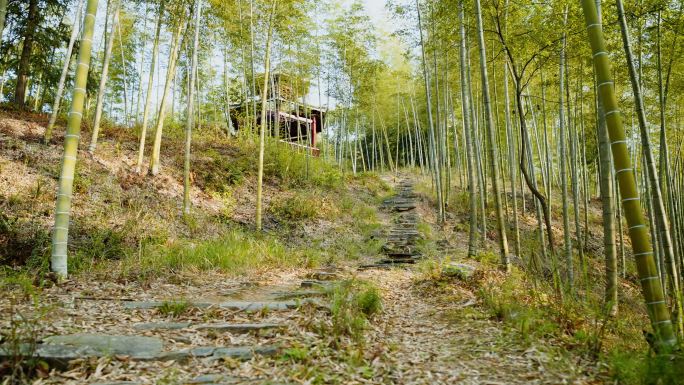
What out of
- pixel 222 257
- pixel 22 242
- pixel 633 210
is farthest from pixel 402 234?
pixel 22 242

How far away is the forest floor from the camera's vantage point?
218cm

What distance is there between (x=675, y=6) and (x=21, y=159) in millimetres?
9807

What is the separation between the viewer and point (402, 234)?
8.53 metres

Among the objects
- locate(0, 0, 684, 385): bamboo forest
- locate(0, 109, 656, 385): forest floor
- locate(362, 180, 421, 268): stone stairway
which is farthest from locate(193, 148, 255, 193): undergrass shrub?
locate(362, 180, 421, 268): stone stairway

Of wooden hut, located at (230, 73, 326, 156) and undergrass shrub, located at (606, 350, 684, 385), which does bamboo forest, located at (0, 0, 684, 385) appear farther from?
wooden hut, located at (230, 73, 326, 156)

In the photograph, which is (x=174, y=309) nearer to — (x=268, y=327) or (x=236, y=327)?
(x=236, y=327)

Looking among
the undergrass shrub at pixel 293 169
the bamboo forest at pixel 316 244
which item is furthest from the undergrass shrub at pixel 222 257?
the undergrass shrub at pixel 293 169

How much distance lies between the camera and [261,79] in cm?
1371

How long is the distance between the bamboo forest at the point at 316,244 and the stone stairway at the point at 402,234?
7 cm

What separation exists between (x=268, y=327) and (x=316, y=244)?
4.73 meters

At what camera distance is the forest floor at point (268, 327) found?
7.16 ft

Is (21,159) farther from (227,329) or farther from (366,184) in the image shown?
(366,184)

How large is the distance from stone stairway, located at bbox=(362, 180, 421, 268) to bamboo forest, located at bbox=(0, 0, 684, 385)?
7cm

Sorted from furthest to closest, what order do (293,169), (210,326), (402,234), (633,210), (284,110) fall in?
(284,110) < (293,169) < (402,234) < (210,326) < (633,210)
